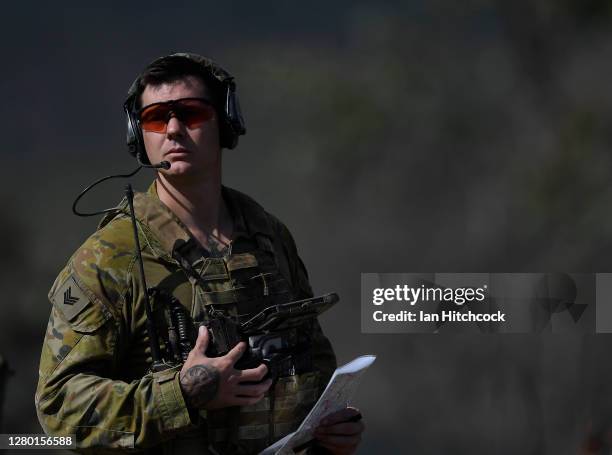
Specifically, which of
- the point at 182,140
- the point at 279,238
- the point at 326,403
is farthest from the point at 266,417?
the point at 182,140

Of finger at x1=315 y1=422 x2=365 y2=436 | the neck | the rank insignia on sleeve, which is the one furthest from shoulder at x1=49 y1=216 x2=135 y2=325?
finger at x1=315 y1=422 x2=365 y2=436

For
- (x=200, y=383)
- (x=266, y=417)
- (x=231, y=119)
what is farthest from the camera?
(x=231, y=119)

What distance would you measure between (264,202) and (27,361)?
1.41 metres

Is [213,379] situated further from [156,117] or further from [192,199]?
[156,117]

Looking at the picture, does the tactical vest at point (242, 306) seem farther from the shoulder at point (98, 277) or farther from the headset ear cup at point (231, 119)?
the headset ear cup at point (231, 119)

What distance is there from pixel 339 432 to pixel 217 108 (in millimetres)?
781

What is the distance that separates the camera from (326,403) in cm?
227

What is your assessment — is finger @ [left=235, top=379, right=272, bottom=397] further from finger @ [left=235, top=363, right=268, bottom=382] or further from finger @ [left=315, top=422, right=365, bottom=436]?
finger @ [left=315, top=422, right=365, bottom=436]

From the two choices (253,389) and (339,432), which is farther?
(339,432)

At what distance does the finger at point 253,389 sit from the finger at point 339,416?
249 mm

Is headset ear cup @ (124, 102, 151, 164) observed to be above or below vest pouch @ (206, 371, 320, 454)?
above

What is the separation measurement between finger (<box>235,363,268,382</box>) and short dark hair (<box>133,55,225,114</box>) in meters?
0.64

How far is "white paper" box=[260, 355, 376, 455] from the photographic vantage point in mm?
2219

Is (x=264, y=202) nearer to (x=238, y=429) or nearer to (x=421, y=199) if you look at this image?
(x=421, y=199)
